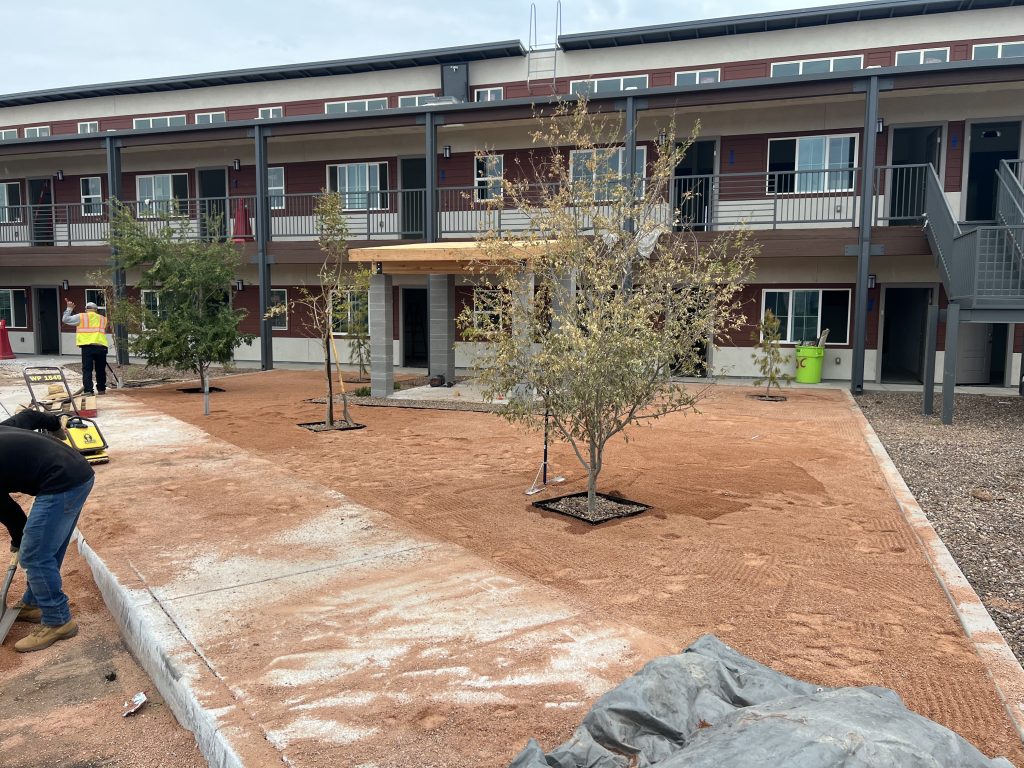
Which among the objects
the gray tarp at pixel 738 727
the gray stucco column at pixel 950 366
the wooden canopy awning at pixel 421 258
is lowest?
the gray tarp at pixel 738 727

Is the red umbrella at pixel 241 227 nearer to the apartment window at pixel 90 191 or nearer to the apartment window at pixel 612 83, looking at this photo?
the apartment window at pixel 90 191

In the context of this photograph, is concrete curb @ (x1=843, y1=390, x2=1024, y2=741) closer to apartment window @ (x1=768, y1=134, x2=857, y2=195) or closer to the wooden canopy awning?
the wooden canopy awning

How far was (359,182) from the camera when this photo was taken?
21531 mm

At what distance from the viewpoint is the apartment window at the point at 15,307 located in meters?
25.6

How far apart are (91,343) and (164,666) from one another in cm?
1216

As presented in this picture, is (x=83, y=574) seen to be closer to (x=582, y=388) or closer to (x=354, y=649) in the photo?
(x=354, y=649)

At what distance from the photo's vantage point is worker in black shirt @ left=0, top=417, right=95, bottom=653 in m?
4.30

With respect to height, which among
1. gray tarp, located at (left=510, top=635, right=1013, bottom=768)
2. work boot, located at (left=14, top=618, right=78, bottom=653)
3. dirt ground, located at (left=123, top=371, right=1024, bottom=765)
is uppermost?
gray tarp, located at (left=510, top=635, right=1013, bottom=768)

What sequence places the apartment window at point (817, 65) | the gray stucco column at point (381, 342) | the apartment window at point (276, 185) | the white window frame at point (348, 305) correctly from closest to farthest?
the white window frame at point (348, 305) < the gray stucco column at point (381, 342) < the apartment window at point (817, 65) < the apartment window at point (276, 185)

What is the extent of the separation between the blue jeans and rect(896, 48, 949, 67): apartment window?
64.6 feet

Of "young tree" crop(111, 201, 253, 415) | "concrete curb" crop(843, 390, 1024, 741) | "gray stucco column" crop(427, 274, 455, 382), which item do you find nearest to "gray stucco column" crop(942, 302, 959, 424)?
"concrete curb" crop(843, 390, 1024, 741)

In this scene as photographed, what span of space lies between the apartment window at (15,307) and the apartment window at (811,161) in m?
23.4

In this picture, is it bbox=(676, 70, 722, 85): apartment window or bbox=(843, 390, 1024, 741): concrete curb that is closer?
bbox=(843, 390, 1024, 741): concrete curb

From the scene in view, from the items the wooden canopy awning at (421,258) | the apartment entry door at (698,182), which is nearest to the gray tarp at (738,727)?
the wooden canopy awning at (421,258)
